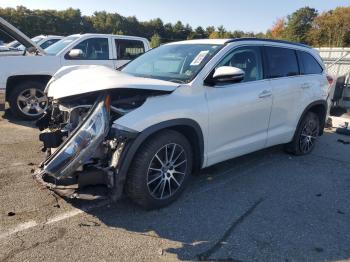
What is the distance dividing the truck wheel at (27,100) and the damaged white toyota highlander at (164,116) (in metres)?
3.75

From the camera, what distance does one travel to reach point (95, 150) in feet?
11.6

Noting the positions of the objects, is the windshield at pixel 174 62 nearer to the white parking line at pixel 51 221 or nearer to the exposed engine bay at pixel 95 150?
the exposed engine bay at pixel 95 150

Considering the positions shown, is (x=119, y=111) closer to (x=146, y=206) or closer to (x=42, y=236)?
(x=146, y=206)

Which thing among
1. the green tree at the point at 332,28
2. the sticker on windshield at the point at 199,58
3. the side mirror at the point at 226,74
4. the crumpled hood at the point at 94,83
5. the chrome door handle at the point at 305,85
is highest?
the green tree at the point at 332,28

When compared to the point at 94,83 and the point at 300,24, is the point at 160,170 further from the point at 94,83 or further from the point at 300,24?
the point at 300,24

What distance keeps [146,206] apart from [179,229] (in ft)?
1.53

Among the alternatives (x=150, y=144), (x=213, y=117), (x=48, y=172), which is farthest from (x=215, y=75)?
(x=48, y=172)

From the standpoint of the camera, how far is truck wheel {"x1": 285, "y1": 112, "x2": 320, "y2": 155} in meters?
6.12

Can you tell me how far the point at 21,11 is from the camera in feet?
171

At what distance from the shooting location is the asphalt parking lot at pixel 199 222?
332 cm

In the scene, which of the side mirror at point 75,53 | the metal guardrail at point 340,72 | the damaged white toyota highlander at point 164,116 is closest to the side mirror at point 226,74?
the damaged white toyota highlander at point 164,116

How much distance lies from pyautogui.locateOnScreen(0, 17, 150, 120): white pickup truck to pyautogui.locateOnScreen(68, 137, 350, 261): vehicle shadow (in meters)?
→ 4.74

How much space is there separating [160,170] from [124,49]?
6.51 m

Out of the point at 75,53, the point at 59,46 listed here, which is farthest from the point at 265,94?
the point at 59,46
